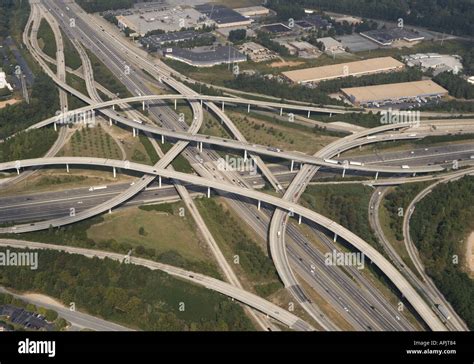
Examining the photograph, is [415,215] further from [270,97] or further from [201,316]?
[270,97]

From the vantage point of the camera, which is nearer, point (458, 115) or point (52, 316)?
point (52, 316)

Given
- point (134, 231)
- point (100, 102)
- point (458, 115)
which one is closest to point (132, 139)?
point (100, 102)

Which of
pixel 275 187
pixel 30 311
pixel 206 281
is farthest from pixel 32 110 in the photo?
pixel 206 281

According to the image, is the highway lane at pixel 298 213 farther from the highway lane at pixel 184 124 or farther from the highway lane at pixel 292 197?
the highway lane at pixel 184 124

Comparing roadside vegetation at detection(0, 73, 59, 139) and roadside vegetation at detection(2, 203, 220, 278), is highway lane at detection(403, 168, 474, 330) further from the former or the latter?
roadside vegetation at detection(0, 73, 59, 139)

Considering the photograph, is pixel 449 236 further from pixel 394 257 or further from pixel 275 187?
pixel 275 187
